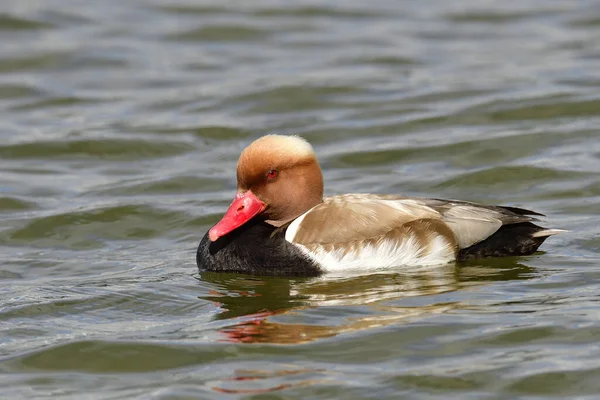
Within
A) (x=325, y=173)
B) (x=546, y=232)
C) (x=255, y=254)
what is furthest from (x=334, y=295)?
(x=325, y=173)

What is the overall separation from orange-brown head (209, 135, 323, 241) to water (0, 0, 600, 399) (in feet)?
1.61

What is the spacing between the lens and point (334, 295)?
308 inches

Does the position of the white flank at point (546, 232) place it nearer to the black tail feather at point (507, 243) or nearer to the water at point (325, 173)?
the black tail feather at point (507, 243)

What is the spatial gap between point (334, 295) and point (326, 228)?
0.57 meters

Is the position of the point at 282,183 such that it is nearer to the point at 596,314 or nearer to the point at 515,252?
the point at 515,252

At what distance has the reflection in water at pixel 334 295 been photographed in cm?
712

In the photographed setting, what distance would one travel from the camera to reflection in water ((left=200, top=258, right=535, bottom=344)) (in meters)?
7.12

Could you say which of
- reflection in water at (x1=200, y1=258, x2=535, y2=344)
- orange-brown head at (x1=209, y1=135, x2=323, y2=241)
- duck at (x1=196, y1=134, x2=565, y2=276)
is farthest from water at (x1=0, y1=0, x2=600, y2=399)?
orange-brown head at (x1=209, y1=135, x2=323, y2=241)

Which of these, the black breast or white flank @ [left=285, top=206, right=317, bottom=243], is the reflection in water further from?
white flank @ [left=285, top=206, right=317, bottom=243]

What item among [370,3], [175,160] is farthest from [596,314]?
[370,3]

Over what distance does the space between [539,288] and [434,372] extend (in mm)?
1703

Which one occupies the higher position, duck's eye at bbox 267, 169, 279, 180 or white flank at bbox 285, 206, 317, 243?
duck's eye at bbox 267, 169, 279, 180

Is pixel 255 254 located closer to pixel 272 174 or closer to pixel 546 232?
pixel 272 174

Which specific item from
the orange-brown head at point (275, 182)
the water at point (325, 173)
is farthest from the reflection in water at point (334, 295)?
the orange-brown head at point (275, 182)
